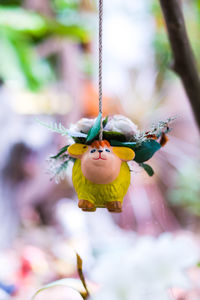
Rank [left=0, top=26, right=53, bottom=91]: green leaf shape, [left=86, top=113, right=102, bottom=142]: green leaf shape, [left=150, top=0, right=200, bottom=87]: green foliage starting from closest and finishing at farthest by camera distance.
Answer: [left=86, top=113, right=102, bottom=142]: green leaf shape → [left=0, top=26, right=53, bottom=91]: green leaf shape → [left=150, top=0, right=200, bottom=87]: green foliage

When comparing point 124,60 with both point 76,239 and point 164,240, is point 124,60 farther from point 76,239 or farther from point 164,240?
point 164,240

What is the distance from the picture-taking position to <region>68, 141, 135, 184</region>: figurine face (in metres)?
0.34

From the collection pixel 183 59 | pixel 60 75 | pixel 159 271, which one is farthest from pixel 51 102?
pixel 159 271

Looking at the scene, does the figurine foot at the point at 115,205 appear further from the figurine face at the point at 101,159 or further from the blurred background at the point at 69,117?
the blurred background at the point at 69,117

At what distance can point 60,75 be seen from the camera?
1.74 m

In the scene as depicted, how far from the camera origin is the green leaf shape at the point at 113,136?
1.21 feet

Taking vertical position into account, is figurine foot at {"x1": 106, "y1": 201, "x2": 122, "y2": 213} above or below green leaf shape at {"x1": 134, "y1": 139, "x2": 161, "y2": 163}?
below

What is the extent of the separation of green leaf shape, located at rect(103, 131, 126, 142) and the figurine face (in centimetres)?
1

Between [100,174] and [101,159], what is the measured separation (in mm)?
17

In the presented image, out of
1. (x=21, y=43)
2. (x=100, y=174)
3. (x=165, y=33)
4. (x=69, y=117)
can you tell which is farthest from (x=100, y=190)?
(x=165, y=33)

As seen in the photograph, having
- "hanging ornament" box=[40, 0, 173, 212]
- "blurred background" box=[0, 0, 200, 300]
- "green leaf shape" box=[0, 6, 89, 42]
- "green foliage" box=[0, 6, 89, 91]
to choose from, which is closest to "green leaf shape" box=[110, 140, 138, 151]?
"hanging ornament" box=[40, 0, 173, 212]

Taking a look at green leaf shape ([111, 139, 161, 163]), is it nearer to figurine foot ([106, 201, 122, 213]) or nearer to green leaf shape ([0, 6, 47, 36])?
Answer: figurine foot ([106, 201, 122, 213])

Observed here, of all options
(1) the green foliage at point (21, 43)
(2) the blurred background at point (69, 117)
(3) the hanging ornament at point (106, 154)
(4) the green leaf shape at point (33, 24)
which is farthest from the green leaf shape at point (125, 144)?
(4) the green leaf shape at point (33, 24)

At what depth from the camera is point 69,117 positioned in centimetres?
143
